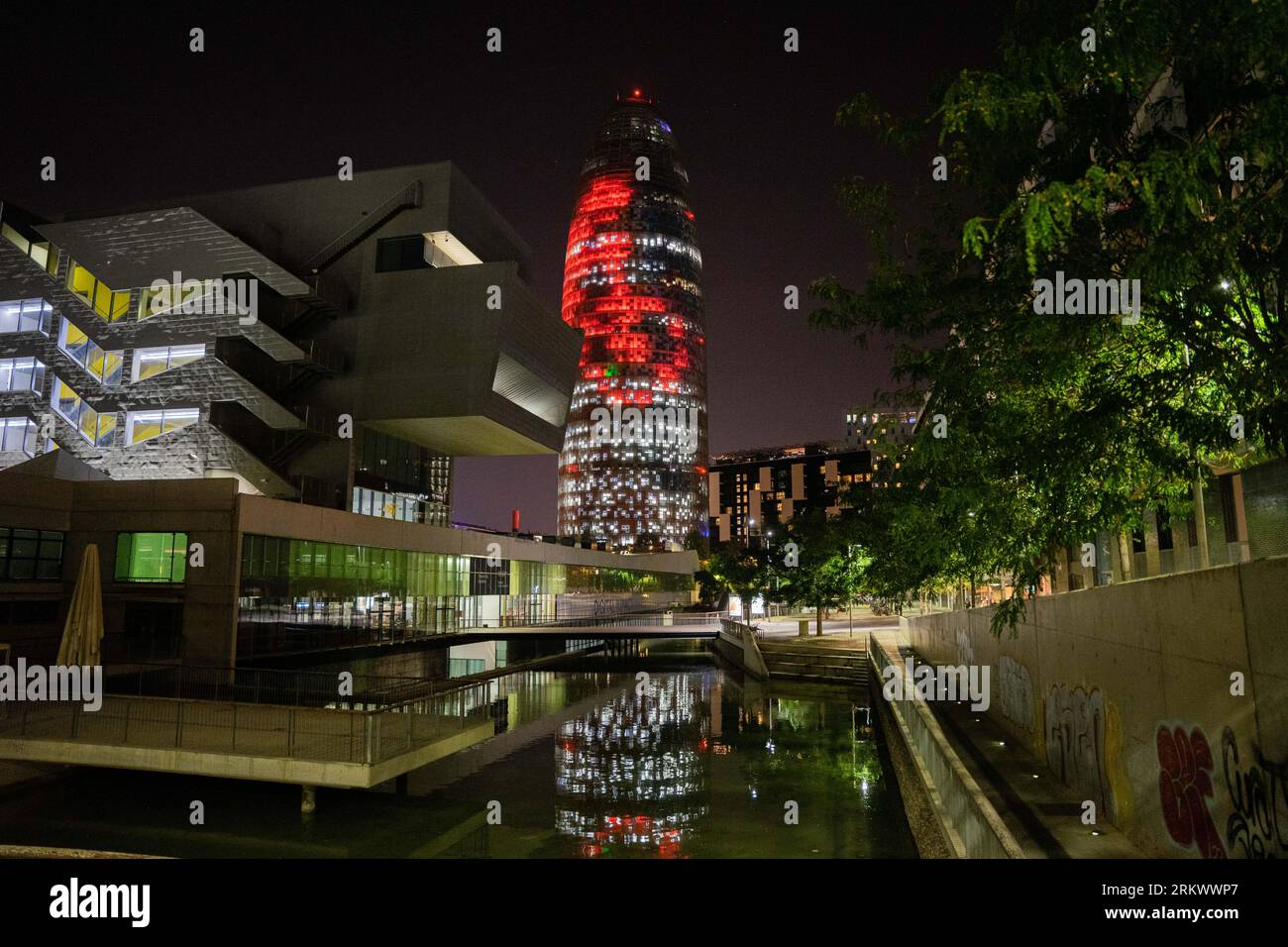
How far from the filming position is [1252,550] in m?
10.8

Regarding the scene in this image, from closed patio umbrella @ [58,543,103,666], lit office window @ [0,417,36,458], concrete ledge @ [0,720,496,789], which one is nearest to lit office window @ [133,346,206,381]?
lit office window @ [0,417,36,458]

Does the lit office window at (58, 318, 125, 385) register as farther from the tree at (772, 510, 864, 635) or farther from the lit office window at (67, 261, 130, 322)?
the tree at (772, 510, 864, 635)

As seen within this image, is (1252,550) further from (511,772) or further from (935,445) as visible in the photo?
(511,772)

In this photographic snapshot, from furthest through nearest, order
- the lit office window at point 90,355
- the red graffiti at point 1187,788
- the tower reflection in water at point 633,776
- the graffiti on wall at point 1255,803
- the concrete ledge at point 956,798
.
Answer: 1. the lit office window at point 90,355
2. the tower reflection in water at point 633,776
3. the red graffiti at point 1187,788
4. the concrete ledge at point 956,798
5. the graffiti on wall at point 1255,803

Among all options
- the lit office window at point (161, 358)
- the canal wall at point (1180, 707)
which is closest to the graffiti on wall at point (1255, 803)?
the canal wall at point (1180, 707)

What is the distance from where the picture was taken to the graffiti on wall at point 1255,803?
7.33 m

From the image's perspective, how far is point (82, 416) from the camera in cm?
4347

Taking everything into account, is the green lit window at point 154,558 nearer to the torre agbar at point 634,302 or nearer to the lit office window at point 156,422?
the lit office window at point 156,422

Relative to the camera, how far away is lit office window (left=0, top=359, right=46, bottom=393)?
44094 millimetres

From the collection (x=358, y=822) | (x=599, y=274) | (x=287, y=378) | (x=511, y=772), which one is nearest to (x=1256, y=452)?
(x=358, y=822)

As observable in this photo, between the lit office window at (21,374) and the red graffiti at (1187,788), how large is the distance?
51.8m

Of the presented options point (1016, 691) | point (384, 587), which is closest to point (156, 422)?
point (384, 587)

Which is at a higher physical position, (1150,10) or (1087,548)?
(1150,10)
